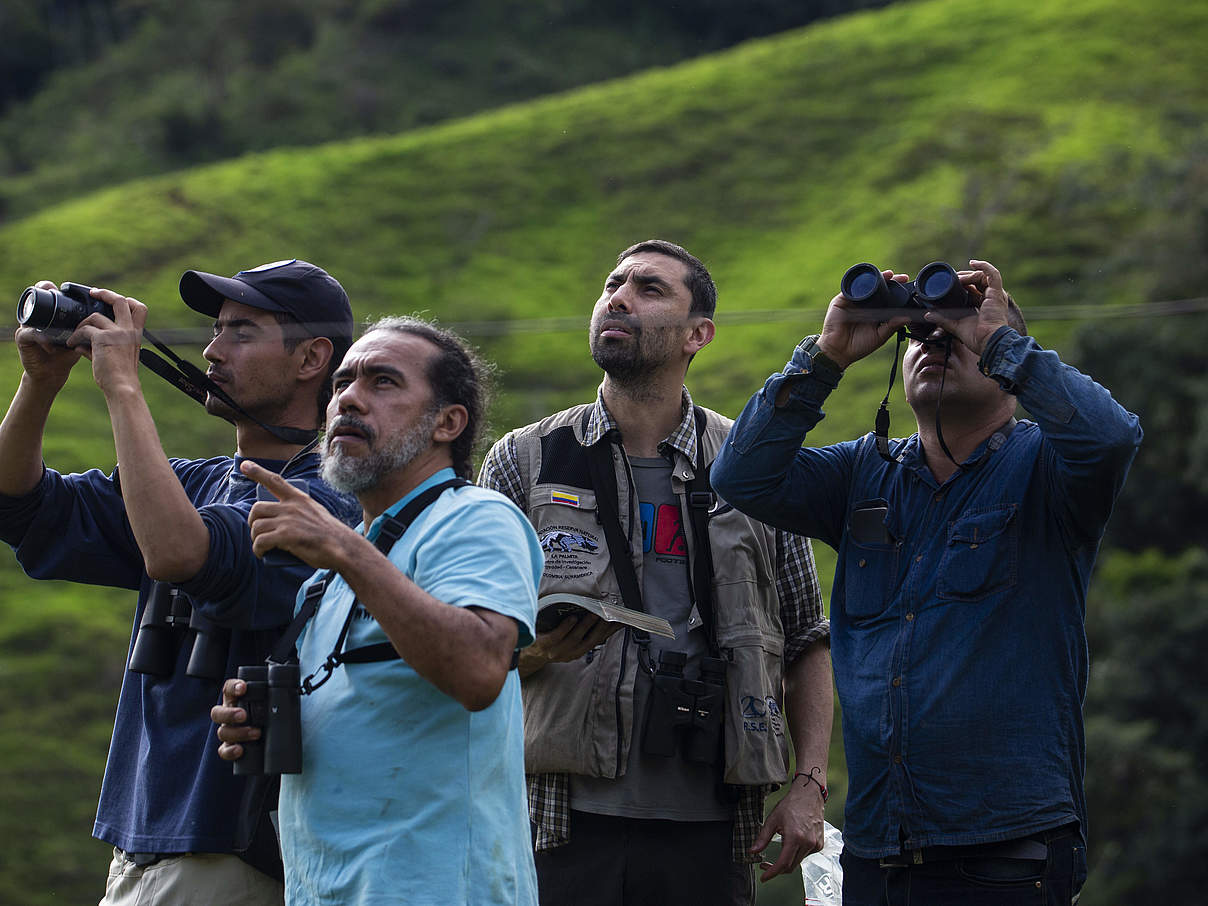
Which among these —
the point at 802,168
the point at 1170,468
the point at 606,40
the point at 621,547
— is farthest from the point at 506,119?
the point at 621,547

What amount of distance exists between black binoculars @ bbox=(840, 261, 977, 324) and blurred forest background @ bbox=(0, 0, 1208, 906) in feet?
4.74

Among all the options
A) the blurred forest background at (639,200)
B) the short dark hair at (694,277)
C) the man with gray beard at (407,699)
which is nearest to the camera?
the man with gray beard at (407,699)

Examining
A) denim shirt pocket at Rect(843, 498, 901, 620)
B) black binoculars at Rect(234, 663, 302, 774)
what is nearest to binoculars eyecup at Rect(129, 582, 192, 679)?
black binoculars at Rect(234, 663, 302, 774)

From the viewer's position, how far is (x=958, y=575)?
8.54 feet

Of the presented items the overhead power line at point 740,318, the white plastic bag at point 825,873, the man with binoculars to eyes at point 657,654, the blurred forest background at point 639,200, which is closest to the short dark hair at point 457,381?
the overhead power line at point 740,318

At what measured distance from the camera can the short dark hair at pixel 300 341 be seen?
9.37ft

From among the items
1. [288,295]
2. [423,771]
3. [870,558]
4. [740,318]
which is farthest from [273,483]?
[740,318]

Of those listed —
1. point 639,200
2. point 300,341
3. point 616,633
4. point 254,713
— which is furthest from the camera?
point 639,200

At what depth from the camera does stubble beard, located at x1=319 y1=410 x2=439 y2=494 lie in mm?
2242

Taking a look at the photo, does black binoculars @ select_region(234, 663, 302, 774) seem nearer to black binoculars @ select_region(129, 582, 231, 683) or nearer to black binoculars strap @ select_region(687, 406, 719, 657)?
black binoculars @ select_region(129, 582, 231, 683)

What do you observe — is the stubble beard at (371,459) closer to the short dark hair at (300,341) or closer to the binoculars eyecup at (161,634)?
the binoculars eyecup at (161,634)

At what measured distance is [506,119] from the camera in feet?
83.6

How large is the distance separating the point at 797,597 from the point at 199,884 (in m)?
1.44

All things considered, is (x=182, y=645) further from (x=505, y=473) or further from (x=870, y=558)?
(x=870, y=558)
